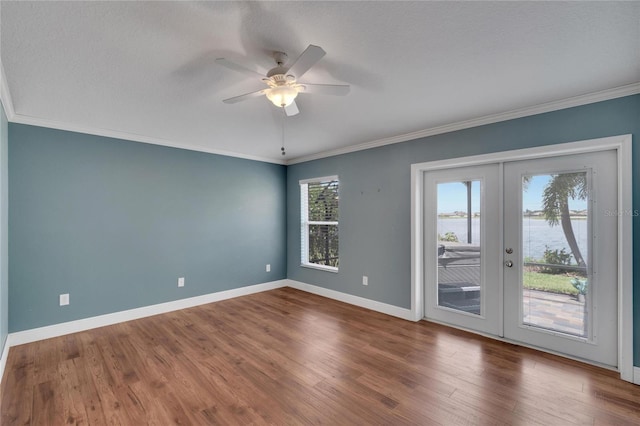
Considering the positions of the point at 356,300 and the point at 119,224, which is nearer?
the point at 119,224

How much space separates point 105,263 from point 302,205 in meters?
3.07

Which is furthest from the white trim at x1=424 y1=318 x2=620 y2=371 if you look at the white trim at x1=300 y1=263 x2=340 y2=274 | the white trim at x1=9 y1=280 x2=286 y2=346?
the white trim at x1=9 y1=280 x2=286 y2=346

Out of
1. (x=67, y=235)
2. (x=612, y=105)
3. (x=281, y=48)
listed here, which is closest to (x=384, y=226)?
(x=612, y=105)

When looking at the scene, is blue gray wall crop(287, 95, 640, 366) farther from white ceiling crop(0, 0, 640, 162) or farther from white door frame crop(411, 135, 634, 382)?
white ceiling crop(0, 0, 640, 162)

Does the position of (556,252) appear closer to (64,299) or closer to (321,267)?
(321,267)

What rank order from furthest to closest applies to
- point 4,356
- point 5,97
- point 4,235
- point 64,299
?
point 64,299 < point 4,235 < point 4,356 < point 5,97

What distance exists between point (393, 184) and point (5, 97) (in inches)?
162

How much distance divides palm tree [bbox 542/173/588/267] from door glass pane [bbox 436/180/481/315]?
66 centimetres

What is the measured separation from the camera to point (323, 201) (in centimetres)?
505

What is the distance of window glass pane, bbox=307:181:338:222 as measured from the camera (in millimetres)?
4852

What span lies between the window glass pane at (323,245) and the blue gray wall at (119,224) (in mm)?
954

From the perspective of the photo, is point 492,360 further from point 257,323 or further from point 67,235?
point 67,235

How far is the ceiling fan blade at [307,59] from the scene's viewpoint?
1.55m

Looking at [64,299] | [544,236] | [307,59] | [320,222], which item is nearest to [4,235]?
[64,299]
